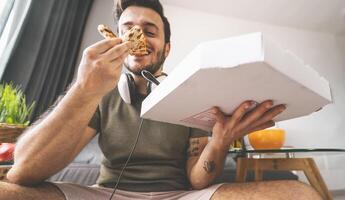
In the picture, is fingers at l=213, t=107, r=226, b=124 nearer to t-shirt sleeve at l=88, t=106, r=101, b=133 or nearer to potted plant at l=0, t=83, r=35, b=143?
t-shirt sleeve at l=88, t=106, r=101, b=133

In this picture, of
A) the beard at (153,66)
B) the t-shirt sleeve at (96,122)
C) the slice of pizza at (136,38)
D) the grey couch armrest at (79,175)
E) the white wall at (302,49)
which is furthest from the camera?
the white wall at (302,49)

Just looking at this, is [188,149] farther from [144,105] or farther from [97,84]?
[97,84]

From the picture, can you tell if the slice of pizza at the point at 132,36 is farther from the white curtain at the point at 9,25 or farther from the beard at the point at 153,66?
the white curtain at the point at 9,25

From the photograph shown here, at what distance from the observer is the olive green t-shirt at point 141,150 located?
674 mm

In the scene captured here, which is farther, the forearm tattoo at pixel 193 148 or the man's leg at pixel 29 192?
the forearm tattoo at pixel 193 148

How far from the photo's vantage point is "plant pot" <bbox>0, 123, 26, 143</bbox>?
2.97 ft

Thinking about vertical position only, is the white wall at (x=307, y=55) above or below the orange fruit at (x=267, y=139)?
above

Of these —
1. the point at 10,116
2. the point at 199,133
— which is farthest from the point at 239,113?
the point at 10,116

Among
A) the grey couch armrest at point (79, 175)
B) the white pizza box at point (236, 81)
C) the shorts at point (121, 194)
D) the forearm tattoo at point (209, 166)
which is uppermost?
the white pizza box at point (236, 81)

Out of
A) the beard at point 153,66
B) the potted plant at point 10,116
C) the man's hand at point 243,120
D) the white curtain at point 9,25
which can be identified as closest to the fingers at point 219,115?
the man's hand at point 243,120

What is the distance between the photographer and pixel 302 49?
2.38 metres

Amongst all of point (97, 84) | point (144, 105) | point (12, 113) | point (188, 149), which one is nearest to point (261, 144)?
point (188, 149)

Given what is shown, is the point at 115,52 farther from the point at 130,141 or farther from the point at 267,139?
the point at 267,139

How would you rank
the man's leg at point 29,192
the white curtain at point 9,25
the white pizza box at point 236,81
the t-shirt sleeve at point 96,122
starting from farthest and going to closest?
1. the white curtain at point 9,25
2. the t-shirt sleeve at point 96,122
3. the man's leg at point 29,192
4. the white pizza box at point 236,81
